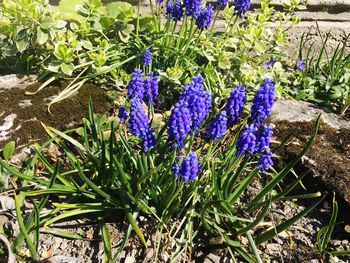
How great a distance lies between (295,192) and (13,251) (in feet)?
6.70

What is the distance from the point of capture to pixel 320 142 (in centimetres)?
368

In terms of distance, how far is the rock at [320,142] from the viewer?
3.34 m

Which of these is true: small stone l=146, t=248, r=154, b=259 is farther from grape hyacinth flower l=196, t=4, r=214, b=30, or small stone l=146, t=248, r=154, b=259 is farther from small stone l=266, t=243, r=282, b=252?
grape hyacinth flower l=196, t=4, r=214, b=30

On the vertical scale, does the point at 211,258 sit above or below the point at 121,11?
below

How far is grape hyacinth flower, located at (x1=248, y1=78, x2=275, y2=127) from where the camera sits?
2.40 m

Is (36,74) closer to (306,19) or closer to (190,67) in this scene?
(190,67)

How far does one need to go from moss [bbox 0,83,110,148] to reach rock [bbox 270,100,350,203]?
5.11 ft

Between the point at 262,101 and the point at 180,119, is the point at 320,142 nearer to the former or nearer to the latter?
the point at 262,101

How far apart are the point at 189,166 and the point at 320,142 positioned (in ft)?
5.69

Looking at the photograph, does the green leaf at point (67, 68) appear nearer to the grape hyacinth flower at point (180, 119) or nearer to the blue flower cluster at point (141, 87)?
the blue flower cluster at point (141, 87)

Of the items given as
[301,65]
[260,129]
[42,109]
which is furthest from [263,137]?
[301,65]

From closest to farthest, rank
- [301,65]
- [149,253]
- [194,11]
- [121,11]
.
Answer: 1. [149,253]
2. [194,11]
3. [121,11]
4. [301,65]

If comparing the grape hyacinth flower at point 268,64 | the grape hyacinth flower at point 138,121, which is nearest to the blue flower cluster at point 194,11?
the grape hyacinth flower at point 268,64

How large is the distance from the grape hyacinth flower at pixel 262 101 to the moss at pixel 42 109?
5.56 ft
